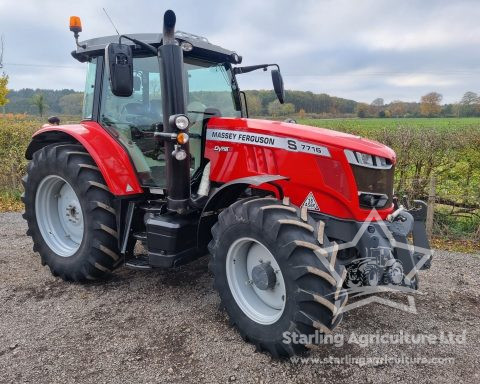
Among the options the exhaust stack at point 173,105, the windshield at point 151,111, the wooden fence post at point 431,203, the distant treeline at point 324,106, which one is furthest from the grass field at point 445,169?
the exhaust stack at point 173,105

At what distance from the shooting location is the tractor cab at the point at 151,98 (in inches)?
144

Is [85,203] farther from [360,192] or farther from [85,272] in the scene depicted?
[360,192]

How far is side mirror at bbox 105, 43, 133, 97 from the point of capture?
2.98 m

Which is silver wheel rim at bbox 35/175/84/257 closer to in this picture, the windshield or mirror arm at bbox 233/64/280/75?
the windshield

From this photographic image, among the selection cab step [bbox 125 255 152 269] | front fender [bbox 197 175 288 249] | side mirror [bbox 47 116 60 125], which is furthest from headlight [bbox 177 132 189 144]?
side mirror [bbox 47 116 60 125]

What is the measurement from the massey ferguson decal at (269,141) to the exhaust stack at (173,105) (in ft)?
1.10

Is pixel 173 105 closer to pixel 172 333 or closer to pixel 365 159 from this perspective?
pixel 365 159

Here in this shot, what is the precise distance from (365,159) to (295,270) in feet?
3.33

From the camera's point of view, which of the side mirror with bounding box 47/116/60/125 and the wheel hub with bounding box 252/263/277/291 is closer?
the wheel hub with bounding box 252/263/277/291

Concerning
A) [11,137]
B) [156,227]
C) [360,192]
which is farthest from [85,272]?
[11,137]

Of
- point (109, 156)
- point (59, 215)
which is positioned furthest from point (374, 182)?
point (59, 215)

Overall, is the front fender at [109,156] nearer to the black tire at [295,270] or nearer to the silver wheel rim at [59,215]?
the silver wheel rim at [59,215]

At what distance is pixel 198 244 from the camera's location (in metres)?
3.53

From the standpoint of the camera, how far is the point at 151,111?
150 inches
